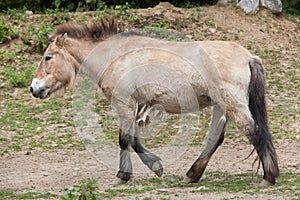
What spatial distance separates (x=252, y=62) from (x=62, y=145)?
353 cm

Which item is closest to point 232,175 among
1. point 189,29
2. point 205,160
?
point 205,160

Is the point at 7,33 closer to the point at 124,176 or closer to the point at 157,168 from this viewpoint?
the point at 124,176

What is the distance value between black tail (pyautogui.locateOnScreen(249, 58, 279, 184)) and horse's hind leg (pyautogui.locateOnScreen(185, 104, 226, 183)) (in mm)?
468

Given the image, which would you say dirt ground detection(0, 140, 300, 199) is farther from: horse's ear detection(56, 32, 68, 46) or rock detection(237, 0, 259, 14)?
rock detection(237, 0, 259, 14)

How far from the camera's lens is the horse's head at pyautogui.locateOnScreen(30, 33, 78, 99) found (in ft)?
27.5

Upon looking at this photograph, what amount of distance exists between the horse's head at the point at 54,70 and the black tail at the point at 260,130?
2.21 m

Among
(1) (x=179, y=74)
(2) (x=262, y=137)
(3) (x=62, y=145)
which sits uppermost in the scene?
(1) (x=179, y=74)

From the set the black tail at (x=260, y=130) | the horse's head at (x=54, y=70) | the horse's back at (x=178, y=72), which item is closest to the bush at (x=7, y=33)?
the horse's head at (x=54, y=70)

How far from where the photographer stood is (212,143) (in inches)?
328

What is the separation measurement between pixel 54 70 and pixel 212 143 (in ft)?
6.78

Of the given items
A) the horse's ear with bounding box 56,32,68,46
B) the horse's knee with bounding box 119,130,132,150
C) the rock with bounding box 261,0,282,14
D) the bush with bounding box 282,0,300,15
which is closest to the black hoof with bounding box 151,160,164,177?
the horse's knee with bounding box 119,130,132,150

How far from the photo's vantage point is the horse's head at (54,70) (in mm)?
8383

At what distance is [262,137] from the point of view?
304 inches

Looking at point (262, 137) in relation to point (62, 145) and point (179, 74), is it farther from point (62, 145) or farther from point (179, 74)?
point (62, 145)
